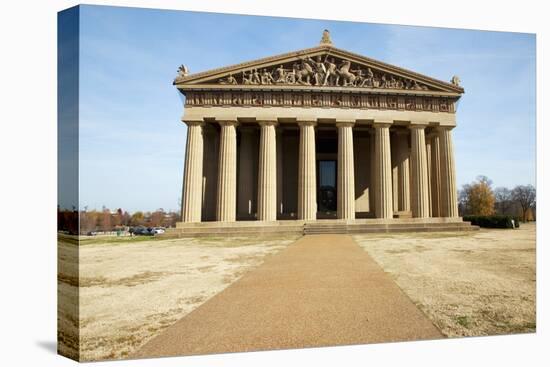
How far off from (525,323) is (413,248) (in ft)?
24.8

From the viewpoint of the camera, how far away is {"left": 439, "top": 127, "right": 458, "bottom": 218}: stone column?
1162 inches

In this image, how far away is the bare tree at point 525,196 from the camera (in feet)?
31.9

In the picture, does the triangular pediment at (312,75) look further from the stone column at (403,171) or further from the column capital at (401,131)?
the stone column at (403,171)

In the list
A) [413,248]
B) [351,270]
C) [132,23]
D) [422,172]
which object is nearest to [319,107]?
[422,172]

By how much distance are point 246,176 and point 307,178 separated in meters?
7.20

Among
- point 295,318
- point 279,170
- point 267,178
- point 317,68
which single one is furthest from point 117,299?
point 279,170

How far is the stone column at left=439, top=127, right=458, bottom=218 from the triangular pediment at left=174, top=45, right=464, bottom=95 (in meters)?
4.52

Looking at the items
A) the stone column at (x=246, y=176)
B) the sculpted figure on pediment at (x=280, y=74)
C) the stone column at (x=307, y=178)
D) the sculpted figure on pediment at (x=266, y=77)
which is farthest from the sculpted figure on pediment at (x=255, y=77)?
the stone column at (x=246, y=176)

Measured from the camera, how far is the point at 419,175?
2992 centimetres

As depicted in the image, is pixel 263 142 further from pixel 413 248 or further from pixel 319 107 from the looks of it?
pixel 413 248

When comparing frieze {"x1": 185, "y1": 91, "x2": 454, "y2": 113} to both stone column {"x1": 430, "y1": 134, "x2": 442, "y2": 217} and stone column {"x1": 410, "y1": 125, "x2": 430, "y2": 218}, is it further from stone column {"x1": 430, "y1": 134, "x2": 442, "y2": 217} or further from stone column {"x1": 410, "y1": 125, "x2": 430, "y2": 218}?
stone column {"x1": 430, "y1": 134, "x2": 442, "y2": 217}

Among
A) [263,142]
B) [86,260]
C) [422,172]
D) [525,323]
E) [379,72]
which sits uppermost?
Answer: [379,72]

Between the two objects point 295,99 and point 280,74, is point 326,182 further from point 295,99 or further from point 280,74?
point 280,74

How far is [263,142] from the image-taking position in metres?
28.9
